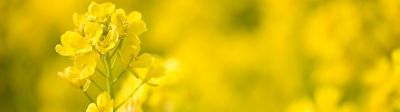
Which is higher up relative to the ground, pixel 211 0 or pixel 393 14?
pixel 211 0

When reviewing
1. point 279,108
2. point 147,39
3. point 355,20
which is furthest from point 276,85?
point 355,20

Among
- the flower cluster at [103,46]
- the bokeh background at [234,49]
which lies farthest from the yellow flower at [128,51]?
the bokeh background at [234,49]

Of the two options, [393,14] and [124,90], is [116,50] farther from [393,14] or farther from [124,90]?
[393,14]

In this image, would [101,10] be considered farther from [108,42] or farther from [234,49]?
[234,49]

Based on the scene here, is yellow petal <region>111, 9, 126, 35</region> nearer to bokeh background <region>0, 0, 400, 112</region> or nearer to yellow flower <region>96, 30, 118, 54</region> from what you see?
yellow flower <region>96, 30, 118, 54</region>

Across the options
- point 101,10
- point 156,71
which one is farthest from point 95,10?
point 156,71

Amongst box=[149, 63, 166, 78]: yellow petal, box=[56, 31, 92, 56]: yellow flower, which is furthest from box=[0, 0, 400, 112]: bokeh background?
box=[56, 31, 92, 56]: yellow flower
